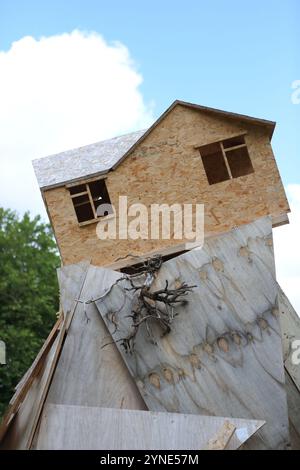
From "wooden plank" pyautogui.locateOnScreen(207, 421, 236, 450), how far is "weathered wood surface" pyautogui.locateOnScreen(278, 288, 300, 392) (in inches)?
106

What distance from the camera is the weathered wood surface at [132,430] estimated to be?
1116 cm

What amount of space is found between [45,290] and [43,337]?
2.14m

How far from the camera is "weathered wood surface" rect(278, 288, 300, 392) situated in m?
13.6

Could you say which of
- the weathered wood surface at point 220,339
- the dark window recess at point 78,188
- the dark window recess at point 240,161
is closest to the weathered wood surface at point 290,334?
the weathered wood surface at point 220,339

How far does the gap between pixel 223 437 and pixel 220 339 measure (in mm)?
1829

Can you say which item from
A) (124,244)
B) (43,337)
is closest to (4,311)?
(43,337)

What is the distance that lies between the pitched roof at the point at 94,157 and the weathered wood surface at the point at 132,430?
4.91 meters

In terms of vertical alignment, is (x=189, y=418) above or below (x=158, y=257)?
below

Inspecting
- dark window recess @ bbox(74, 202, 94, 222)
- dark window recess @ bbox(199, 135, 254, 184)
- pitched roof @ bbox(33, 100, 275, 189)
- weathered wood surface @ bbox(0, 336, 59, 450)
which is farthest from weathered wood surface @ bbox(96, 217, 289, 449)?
dark window recess @ bbox(74, 202, 94, 222)

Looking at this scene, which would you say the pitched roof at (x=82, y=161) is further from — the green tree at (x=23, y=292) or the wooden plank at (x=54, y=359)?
the green tree at (x=23, y=292)

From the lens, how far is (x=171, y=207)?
13938 millimetres

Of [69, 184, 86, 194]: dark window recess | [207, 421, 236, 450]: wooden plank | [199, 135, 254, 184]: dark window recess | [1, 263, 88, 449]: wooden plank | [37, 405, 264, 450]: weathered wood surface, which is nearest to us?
[207, 421, 236, 450]: wooden plank

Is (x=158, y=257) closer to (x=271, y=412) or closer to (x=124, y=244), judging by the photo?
(x=124, y=244)

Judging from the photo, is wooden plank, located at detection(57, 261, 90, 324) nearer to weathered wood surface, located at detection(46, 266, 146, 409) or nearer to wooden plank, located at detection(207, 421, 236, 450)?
weathered wood surface, located at detection(46, 266, 146, 409)
